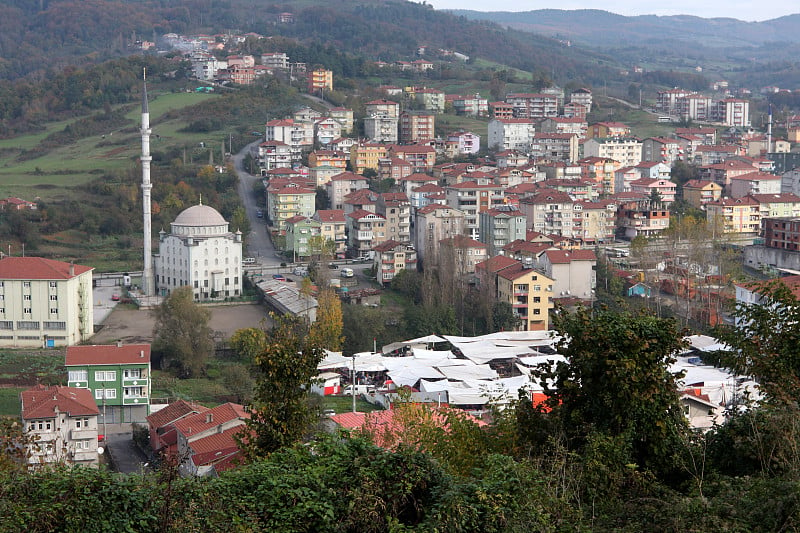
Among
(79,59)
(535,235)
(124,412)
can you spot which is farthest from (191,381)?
(79,59)

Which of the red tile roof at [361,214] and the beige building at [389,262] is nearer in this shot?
the beige building at [389,262]

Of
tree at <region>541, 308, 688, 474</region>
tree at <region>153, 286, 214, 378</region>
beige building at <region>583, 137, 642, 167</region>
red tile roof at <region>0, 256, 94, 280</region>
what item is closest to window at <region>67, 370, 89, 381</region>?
tree at <region>153, 286, 214, 378</region>

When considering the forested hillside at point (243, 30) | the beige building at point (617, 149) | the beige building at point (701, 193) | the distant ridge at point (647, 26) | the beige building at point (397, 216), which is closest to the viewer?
the beige building at point (397, 216)

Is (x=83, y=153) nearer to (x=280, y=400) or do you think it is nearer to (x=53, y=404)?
(x=53, y=404)

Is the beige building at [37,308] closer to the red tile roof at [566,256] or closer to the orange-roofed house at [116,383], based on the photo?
the orange-roofed house at [116,383]

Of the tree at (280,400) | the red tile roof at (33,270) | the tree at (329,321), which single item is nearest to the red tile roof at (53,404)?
the tree at (329,321)

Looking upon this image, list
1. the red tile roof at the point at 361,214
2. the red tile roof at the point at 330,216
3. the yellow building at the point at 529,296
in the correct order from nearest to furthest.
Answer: the yellow building at the point at 529,296, the red tile roof at the point at 330,216, the red tile roof at the point at 361,214

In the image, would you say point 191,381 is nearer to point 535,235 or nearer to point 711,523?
point 535,235

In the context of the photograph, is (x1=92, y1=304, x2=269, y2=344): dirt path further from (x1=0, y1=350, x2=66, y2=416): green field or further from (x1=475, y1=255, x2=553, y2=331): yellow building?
(x1=475, y1=255, x2=553, y2=331): yellow building
